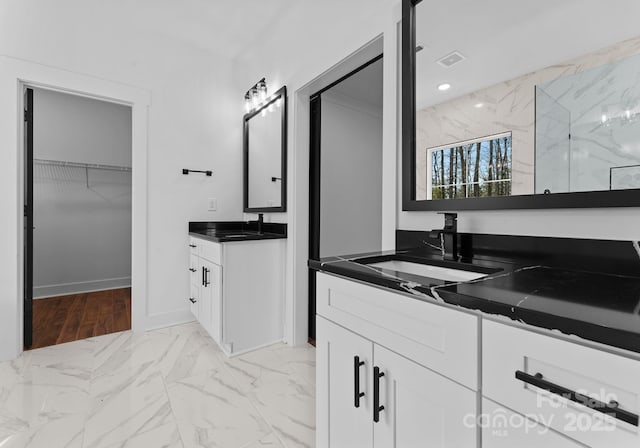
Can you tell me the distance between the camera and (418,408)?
80cm

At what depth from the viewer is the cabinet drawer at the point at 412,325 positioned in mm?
688

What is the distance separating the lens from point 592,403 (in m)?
0.52

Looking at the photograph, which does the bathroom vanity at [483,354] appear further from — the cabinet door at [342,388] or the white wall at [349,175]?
the white wall at [349,175]

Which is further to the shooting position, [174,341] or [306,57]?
[174,341]

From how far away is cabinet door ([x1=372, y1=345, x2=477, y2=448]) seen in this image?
0.70 meters

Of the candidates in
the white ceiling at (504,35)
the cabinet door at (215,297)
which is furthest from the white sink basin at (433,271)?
the cabinet door at (215,297)

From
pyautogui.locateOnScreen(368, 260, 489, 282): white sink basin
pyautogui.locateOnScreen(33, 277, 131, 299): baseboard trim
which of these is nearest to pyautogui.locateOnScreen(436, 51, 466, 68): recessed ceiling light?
pyautogui.locateOnScreen(368, 260, 489, 282): white sink basin

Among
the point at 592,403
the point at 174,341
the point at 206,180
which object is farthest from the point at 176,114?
the point at 592,403

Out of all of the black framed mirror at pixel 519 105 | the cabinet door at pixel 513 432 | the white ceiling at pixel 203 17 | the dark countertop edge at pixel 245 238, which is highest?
the white ceiling at pixel 203 17

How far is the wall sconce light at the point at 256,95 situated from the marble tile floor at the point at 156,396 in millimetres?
2090

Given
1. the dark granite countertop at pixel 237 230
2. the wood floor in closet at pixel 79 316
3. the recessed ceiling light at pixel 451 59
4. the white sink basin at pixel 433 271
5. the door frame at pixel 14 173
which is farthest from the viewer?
the wood floor in closet at pixel 79 316

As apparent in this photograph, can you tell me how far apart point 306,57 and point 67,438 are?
2.55 m

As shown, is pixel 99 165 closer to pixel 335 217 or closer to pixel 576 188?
pixel 335 217

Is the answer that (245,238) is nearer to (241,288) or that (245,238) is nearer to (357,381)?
(241,288)
